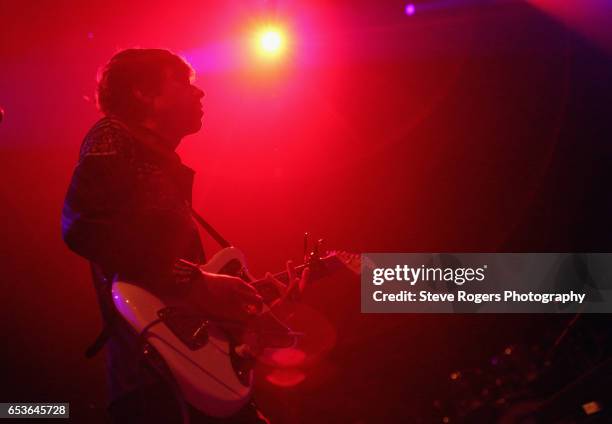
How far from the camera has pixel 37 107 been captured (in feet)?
11.0

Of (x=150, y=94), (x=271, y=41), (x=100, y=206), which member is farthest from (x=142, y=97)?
(x=271, y=41)

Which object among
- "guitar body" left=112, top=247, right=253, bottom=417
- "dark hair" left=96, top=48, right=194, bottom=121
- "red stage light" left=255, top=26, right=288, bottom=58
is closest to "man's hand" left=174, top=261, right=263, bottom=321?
"guitar body" left=112, top=247, right=253, bottom=417

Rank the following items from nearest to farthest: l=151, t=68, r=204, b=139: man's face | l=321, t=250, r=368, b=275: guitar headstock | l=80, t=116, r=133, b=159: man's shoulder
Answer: l=80, t=116, r=133, b=159: man's shoulder, l=151, t=68, r=204, b=139: man's face, l=321, t=250, r=368, b=275: guitar headstock

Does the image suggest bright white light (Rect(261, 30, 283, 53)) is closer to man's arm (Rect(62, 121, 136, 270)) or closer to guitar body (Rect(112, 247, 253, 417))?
man's arm (Rect(62, 121, 136, 270))

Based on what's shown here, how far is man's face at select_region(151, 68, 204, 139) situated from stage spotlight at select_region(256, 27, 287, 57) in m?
1.63

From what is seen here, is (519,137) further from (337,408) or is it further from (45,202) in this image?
(45,202)

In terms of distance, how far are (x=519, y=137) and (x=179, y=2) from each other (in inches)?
125

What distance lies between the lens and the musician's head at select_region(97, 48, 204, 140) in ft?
7.04

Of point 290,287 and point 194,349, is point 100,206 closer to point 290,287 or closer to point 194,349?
point 194,349

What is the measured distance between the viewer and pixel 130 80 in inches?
85.4

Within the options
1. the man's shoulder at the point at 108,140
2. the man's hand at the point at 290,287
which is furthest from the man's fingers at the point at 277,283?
the man's shoulder at the point at 108,140

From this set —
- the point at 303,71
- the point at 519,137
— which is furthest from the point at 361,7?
the point at 519,137

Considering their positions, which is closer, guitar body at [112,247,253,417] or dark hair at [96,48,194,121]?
guitar body at [112,247,253,417]

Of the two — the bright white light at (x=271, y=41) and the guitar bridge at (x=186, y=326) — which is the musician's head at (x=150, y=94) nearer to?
the guitar bridge at (x=186, y=326)
